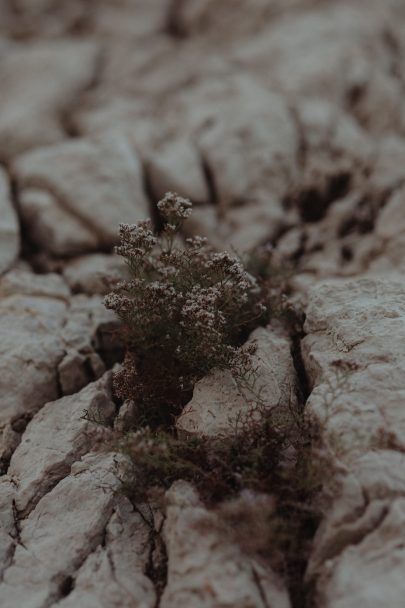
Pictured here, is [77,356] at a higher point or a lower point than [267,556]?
higher

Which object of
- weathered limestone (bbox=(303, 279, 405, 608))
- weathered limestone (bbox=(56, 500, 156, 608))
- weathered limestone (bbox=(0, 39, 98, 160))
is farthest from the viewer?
weathered limestone (bbox=(0, 39, 98, 160))

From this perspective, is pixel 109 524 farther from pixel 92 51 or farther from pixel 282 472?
pixel 92 51

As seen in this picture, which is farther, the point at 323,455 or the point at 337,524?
the point at 323,455

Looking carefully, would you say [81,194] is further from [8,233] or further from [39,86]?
[39,86]

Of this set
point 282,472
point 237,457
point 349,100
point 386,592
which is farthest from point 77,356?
point 349,100

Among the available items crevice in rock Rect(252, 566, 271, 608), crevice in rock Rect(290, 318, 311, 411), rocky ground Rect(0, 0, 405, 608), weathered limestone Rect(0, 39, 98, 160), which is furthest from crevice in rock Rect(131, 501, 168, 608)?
weathered limestone Rect(0, 39, 98, 160)

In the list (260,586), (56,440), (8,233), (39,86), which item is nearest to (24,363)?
(56,440)

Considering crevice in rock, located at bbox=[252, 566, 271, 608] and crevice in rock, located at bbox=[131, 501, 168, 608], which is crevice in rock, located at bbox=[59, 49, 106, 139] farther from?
crevice in rock, located at bbox=[252, 566, 271, 608]
